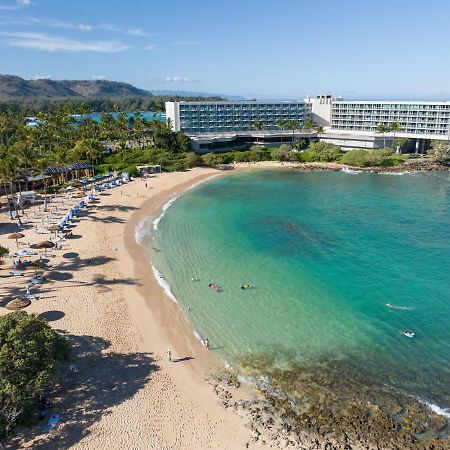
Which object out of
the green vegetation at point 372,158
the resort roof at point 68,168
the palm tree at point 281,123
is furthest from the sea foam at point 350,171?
the resort roof at point 68,168

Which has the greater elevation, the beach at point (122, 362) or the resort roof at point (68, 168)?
the resort roof at point (68, 168)

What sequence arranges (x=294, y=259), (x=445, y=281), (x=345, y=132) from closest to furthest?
1. (x=445, y=281)
2. (x=294, y=259)
3. (x=345, y=132)

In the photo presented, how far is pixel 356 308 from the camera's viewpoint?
31.5 metres

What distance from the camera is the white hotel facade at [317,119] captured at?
334 feet

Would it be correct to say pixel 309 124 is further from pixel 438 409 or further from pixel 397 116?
pixel 438 409

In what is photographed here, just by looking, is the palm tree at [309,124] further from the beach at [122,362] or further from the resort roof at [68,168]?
the beach at [122,362]

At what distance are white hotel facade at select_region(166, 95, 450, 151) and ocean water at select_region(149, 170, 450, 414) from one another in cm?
4093

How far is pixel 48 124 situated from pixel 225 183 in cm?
4461

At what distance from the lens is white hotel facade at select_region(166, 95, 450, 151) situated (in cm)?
10169

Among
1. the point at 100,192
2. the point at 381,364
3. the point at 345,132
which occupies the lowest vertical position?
the point at 381,364

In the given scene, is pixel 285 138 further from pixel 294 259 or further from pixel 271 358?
pixel 271 358

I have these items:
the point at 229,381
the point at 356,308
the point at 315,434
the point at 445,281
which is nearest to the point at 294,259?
the point at 356,308

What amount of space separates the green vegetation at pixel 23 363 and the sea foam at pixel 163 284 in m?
11.8

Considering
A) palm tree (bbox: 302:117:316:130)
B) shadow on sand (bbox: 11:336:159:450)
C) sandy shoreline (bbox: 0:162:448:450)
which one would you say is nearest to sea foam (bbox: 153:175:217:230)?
sandy shoreline (bbox: 0:162:448:450)
